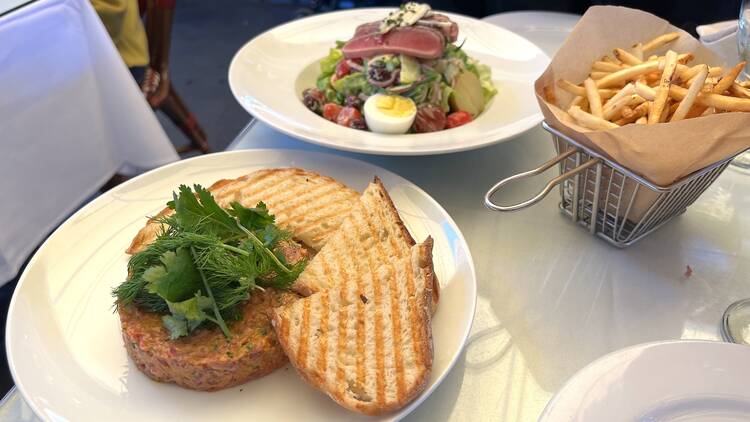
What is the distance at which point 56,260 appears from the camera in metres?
1.47

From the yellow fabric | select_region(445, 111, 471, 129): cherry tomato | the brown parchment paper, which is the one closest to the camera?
the brown parchment paper

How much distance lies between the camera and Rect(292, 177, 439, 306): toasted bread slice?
1343mm

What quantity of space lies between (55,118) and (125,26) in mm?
1014

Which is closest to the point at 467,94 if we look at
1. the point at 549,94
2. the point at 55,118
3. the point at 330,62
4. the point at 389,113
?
the point at 389,113

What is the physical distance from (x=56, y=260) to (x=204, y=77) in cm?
497

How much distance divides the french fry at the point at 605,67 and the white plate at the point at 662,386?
2.87ft

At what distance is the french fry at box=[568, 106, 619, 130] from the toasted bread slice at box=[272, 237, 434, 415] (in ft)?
1.73

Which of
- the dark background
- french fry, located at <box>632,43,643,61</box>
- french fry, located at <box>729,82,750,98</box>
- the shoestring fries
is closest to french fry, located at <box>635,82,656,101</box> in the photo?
the shoestring fries

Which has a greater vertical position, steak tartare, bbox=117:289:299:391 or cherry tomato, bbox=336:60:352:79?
steak tartare, bbox=117:289:299:391

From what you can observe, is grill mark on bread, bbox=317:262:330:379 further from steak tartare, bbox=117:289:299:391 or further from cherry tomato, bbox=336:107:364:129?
cherry tomato, bbox=336:107:364:129

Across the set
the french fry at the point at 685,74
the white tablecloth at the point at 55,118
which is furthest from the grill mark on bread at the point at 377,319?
the white tablecloth at the point at 55,118

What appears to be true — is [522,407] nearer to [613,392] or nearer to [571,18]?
[613,392]

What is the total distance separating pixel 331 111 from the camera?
232 cm

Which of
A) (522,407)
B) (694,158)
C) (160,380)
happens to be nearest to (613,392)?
(522,407)
